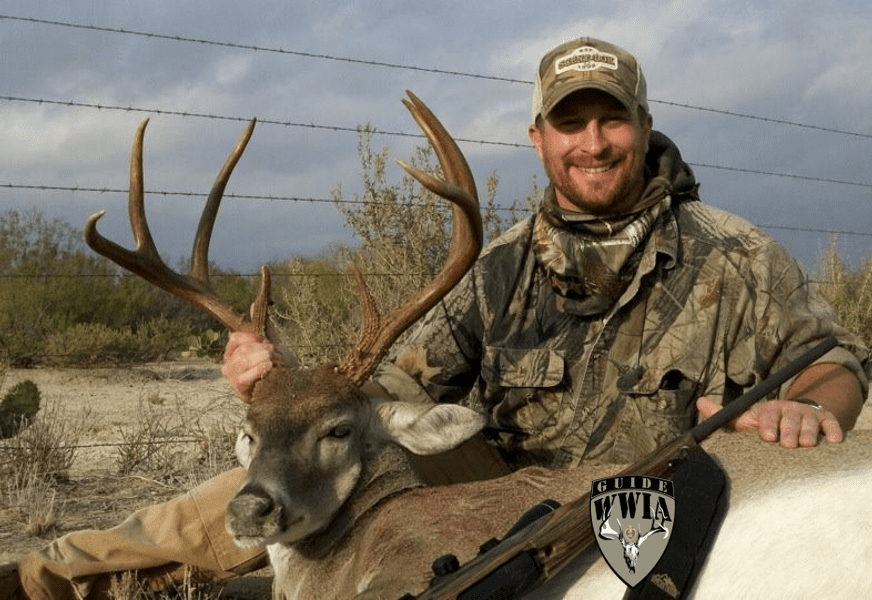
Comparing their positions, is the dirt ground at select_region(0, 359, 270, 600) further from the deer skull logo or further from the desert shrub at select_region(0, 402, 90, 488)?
the deer skull logo

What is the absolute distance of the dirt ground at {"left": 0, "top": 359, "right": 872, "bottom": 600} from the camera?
5.55 meters

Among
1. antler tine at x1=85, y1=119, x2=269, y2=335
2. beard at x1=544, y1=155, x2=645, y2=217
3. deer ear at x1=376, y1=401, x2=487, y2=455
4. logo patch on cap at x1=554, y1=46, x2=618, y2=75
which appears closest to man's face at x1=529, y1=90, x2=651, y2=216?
beard at x1=544, y1=155, x2=645, y2=217

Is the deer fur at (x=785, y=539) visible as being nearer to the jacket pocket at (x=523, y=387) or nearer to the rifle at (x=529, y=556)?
the rifle at (x=529, y=556)

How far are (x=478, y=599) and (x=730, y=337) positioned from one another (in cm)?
221

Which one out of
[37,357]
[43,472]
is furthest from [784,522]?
[37,357]

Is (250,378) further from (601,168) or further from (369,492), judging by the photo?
(601,168)

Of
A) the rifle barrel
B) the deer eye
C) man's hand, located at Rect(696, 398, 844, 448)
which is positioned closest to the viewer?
the rifle barrel

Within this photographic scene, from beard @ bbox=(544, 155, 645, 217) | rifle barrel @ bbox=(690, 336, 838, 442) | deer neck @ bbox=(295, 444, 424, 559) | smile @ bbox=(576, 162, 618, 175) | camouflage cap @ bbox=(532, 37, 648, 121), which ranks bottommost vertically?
deer neck @ bbox=(295, 444, 424, 559)

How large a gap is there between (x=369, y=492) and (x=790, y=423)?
148 centimetres

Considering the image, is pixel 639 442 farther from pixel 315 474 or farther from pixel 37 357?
pixel 37 357

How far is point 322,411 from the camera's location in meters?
3.58

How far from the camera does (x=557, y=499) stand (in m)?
2.99

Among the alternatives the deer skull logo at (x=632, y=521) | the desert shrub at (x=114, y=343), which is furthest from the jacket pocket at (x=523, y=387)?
the desert shrub at (x=114, y=343)

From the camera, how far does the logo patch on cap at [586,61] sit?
169 inches
